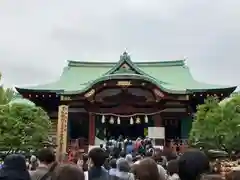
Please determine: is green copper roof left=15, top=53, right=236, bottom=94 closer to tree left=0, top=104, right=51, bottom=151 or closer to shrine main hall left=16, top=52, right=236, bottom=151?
shrine main hall left=16, top=52, right=236, bottom=151

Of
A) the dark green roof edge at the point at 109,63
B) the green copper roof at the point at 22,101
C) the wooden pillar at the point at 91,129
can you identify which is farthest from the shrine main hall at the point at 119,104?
the dark green roof edge at the point at 109,63

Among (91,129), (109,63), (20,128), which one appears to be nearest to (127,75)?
(91,129)

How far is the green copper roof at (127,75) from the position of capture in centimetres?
2368

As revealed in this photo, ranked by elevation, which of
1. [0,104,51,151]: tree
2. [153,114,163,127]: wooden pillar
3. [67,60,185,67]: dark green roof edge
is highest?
[67,60,185,67]: dark green roof edge

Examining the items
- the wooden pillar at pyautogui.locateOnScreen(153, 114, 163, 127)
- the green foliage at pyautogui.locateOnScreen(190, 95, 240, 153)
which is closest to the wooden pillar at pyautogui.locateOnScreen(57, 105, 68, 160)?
the wooden pillar at pyautogui.locateOnScreen(153, 114, 163, 127)

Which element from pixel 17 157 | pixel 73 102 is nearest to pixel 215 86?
pixel 73 102

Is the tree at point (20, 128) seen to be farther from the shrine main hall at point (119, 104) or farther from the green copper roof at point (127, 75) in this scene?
the green copper roof at point (127, 75)

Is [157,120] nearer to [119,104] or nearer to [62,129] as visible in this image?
[119,104]

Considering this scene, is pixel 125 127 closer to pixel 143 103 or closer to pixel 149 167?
pixel 143 103

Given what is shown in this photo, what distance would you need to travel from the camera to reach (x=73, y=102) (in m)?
24.3

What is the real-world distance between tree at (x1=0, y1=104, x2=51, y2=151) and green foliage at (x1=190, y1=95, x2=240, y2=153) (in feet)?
21.9

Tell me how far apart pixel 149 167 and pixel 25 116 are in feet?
50.0

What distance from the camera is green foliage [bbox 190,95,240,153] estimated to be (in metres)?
16.6

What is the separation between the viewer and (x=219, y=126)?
1728 centimetres
